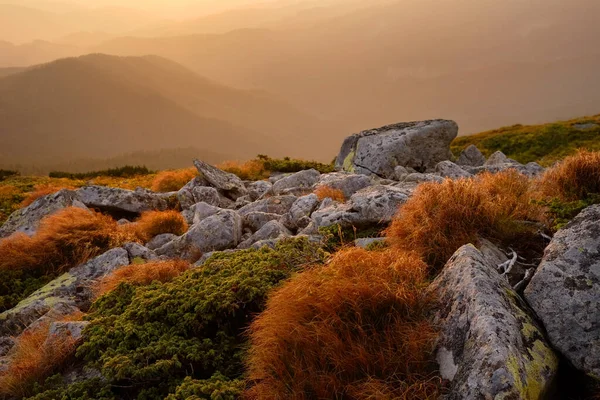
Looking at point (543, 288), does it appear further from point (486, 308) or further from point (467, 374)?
point (467, 374)

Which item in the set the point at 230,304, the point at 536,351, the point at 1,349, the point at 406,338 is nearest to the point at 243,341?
the point at 230,304

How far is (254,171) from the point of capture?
86.5 feet

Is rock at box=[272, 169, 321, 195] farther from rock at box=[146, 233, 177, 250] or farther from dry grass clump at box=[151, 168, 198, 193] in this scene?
rock at box=[146, 233, 177, 250]

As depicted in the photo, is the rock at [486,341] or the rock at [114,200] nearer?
the rock at [486,341]

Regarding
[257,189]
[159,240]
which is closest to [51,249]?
[159,240]

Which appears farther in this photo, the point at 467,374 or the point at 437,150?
the point at 437,150

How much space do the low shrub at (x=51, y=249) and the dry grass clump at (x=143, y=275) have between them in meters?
3.01

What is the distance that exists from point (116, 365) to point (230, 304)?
60.3 inches

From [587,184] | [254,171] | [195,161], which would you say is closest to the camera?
[587,184]

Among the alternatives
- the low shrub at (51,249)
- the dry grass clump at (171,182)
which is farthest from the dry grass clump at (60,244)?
the dry grass clump at (171,182)

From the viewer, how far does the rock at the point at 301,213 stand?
37.4 ft

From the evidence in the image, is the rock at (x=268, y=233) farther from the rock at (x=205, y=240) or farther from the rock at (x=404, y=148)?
the rock at (x=404, y=148)

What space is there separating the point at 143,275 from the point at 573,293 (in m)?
6.84

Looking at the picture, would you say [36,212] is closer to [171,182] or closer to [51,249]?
[51,249]
